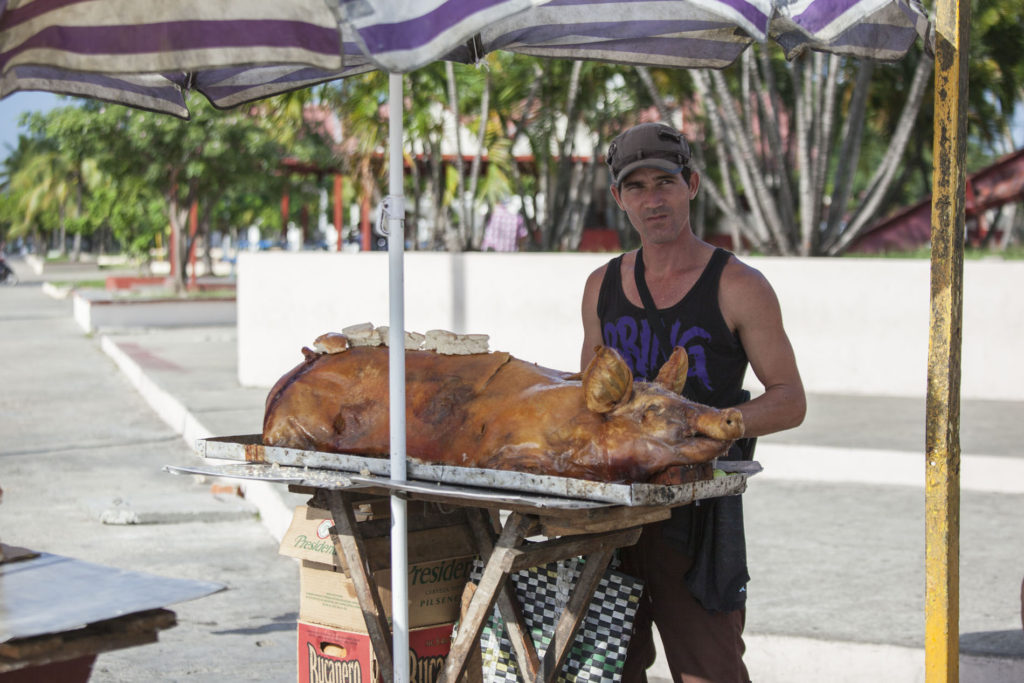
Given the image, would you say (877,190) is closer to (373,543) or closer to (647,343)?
(647,343)

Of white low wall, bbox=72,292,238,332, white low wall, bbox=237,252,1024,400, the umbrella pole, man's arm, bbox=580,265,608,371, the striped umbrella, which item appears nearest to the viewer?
the striped umbrella

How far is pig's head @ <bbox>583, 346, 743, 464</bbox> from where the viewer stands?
8.69 feet

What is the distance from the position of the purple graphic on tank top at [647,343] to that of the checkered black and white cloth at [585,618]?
587mm

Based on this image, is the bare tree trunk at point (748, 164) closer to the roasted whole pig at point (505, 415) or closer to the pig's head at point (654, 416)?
the roasted whole pig at point (505, 415)

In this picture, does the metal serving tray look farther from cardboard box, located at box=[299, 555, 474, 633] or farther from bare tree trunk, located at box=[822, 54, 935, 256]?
bare tree trunk, located at box=[822, 54, 935, 256]

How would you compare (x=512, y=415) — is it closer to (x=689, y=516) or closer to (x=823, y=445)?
(x=689, y=516)

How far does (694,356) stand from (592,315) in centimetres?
44

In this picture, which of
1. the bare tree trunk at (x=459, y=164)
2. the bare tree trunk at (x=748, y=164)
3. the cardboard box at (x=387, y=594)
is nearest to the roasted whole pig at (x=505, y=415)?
the cardboard box at (x=387, y=594)

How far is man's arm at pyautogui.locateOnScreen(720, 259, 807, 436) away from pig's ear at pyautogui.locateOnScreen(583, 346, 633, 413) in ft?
1.31

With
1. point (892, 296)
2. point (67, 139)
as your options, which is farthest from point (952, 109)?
point (67, 139)

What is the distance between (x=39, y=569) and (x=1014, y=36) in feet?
63.3

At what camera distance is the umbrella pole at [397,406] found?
2.84m

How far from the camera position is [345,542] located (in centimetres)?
303

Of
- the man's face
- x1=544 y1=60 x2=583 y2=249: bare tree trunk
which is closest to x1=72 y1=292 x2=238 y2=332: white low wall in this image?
x1=544 y1=60 x2=583 y2=249: bare tree trunk
